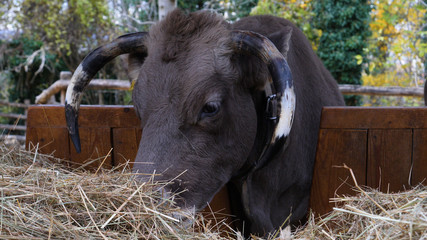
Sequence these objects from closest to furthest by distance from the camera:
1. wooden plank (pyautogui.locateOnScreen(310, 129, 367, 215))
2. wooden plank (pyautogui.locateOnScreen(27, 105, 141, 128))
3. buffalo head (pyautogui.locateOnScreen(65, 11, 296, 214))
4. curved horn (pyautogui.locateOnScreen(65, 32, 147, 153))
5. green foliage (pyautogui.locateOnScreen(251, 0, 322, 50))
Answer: buffalo head (pyautogui.locateOnScreen(65, 11, 296, 214))
curved horn (pyautogui.locateOnScreen(65, 32, 147, 153))
wooden plank (pyautogui.locateOnScreen(310, 129, 367, 215))
wooden plank (pyautogui.locateOnScreen(27, 105, 141, 128))
green foliage (pyautogui.locateOnScreen(251, 0, 322, 50))

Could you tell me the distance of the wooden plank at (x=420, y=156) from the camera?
9.21ft

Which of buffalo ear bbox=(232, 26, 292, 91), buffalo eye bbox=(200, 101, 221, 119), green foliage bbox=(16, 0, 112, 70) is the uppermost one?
green foliage bbox=(16, 0, 112, 70)

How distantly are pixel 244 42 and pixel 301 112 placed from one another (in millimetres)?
845

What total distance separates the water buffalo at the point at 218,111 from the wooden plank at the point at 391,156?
0.48 metres

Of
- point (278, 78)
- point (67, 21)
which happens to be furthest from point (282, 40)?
point (67, 21)

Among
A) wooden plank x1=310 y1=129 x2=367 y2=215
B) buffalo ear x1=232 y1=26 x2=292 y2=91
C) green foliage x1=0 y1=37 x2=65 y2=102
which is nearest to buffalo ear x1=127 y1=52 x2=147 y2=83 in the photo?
buffalo ear x1=232 y1=26 x2=292 y2=91

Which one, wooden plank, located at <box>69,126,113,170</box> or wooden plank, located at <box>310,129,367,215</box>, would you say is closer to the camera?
wooden plank, located at <box>310,129,367,215</box>

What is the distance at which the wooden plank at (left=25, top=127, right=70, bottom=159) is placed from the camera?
312 cm

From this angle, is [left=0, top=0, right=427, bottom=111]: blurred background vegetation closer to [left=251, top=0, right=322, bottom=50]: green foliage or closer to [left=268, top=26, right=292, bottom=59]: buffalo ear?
[left=251, top=0, right=322, bottom=50]: green foliage


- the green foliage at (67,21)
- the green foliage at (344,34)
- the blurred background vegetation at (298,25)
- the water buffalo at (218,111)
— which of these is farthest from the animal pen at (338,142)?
the green foliage at (344,34)

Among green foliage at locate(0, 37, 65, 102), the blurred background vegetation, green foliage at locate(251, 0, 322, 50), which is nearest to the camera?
green foliage at locate(251, 0, 322, 50)

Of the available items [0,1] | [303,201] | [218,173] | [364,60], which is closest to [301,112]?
[303,201]

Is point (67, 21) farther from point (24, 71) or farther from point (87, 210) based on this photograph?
point (87, 210)

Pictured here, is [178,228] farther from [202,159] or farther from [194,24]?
[194,24]
